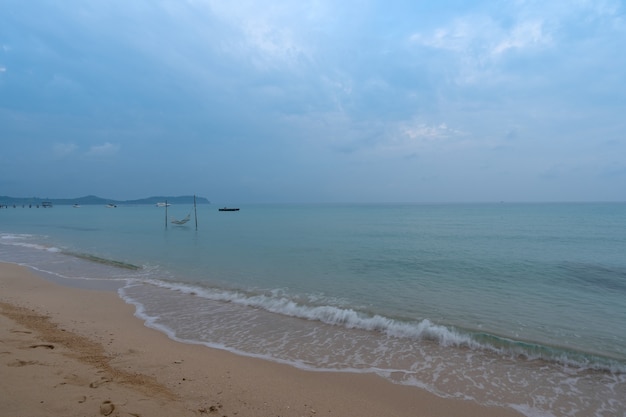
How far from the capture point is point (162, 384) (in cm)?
515

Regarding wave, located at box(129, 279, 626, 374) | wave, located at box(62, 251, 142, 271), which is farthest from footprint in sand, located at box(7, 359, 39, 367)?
wave, located at box(62, 251, 142, 271)

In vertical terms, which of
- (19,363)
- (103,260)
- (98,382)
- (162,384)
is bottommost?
(103,260)

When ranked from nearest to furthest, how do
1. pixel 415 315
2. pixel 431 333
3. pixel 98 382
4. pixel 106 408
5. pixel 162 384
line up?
1. pixel 106 408
2. pixel 98 382
3. pixel 162 384
4. pixel 431 333
5. pixel 415 315

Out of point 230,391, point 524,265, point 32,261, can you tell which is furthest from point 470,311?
point 32,261

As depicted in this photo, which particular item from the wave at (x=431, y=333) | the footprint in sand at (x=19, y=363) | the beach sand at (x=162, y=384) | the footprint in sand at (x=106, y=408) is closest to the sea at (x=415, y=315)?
the wave at (x=431, y=333)

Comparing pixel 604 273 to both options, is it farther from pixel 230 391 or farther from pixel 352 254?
pixel 230 391

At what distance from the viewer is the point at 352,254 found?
71.7ft

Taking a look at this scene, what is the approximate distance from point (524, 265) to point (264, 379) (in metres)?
17.7

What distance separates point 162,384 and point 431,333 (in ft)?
19.6

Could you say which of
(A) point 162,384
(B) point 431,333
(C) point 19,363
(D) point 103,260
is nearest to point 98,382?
(A) point 162,384

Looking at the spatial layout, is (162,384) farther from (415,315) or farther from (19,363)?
(415,315)

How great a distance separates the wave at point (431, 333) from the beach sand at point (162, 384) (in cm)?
266

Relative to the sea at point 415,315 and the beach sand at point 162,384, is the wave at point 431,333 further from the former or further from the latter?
the beach sand at point 162,384

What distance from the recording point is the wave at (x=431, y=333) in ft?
22.7
